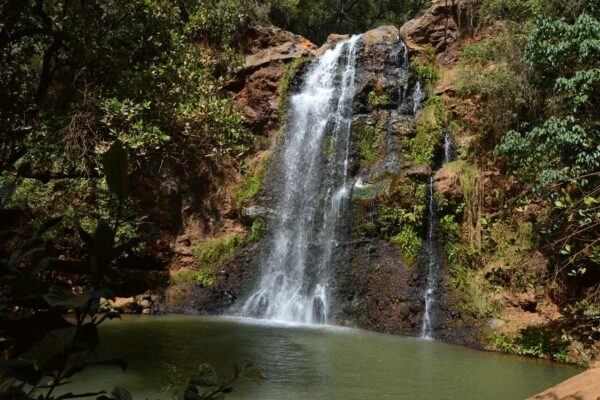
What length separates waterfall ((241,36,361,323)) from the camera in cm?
1337

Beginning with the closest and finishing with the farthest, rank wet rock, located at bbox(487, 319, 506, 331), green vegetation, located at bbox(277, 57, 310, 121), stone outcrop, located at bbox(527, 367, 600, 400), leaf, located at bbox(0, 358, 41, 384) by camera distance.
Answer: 1. leaf, located at bbox(0, 358, 41, 384)
2. stone outcrop, located at bbox(527, 367, 600, 400)
3. wet rock, located at bbox(487, 319, 506, 331)
4. green vegetation, located at bbox(277, 57, 310, 121)

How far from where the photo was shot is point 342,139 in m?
15.6

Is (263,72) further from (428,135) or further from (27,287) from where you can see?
(27,287)

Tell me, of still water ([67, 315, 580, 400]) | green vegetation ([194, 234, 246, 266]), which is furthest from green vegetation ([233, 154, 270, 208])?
still water ([67, 315, 580, 400])

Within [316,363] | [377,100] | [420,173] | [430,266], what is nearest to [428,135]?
[420,173]

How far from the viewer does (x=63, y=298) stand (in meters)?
1.14

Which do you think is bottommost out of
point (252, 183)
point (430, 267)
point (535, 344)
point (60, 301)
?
point (60, 301)

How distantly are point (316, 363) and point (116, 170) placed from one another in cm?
758

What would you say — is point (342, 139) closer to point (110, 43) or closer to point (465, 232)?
point (465, 232)

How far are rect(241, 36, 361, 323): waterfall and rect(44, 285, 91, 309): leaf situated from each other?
1177 cm

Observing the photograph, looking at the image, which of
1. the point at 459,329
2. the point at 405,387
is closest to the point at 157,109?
the point at 405,387

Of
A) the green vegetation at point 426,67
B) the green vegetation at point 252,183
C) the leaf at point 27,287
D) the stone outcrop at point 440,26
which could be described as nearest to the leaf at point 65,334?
the leaf at point 27,287

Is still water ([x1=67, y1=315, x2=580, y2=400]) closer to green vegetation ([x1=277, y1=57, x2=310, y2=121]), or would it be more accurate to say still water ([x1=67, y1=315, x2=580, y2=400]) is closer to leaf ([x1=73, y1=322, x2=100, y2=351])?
leaf ([x1=73, y1=322, x2=100, y2=351])

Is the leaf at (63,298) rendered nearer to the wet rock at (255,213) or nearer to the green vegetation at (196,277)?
the green vegetation at (196,277)
